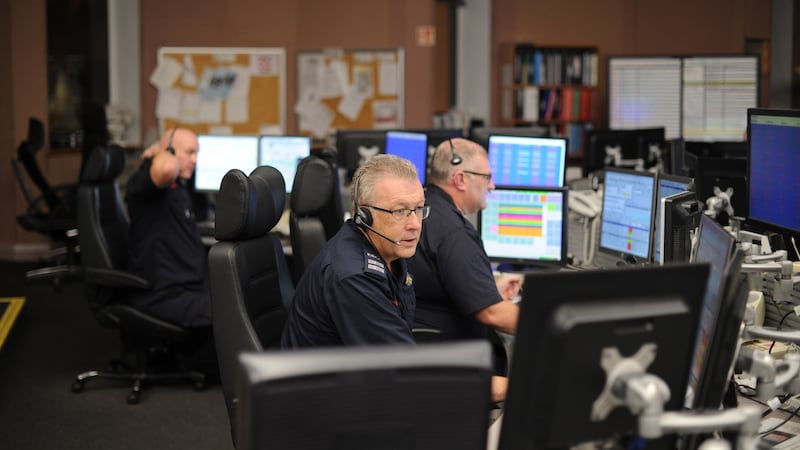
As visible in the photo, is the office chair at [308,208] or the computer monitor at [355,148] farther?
→ the computer monitor at [355,148]

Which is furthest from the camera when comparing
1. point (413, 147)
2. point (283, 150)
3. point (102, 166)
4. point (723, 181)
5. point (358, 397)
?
point (283, 150)

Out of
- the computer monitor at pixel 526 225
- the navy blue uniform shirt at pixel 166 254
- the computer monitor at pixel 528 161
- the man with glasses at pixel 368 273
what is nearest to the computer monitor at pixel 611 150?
the computer monitor at pixel 528 161

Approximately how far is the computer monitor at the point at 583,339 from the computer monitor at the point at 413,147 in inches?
152

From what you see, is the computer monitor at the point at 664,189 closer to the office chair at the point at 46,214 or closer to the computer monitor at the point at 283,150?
the computer monitor at the point at 283,150

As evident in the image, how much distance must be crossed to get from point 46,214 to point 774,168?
5.94 m

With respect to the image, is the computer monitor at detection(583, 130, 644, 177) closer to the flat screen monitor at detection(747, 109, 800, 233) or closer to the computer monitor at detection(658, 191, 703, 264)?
the flat screen monitor at detection(747, 109, 800, 233)

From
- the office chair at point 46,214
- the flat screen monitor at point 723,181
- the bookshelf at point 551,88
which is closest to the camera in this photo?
the flat screen monitor at point 723,181

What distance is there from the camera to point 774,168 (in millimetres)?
3088

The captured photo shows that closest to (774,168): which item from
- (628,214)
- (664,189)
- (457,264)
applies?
(664,189)

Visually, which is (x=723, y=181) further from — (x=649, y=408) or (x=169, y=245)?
(x=649, y=408)

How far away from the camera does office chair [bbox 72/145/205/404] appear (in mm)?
4742

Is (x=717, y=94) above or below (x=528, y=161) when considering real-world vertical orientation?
above

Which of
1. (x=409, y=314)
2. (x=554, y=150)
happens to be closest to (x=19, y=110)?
(x=554, y=150)

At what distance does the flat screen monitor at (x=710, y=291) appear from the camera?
5.90 ft
